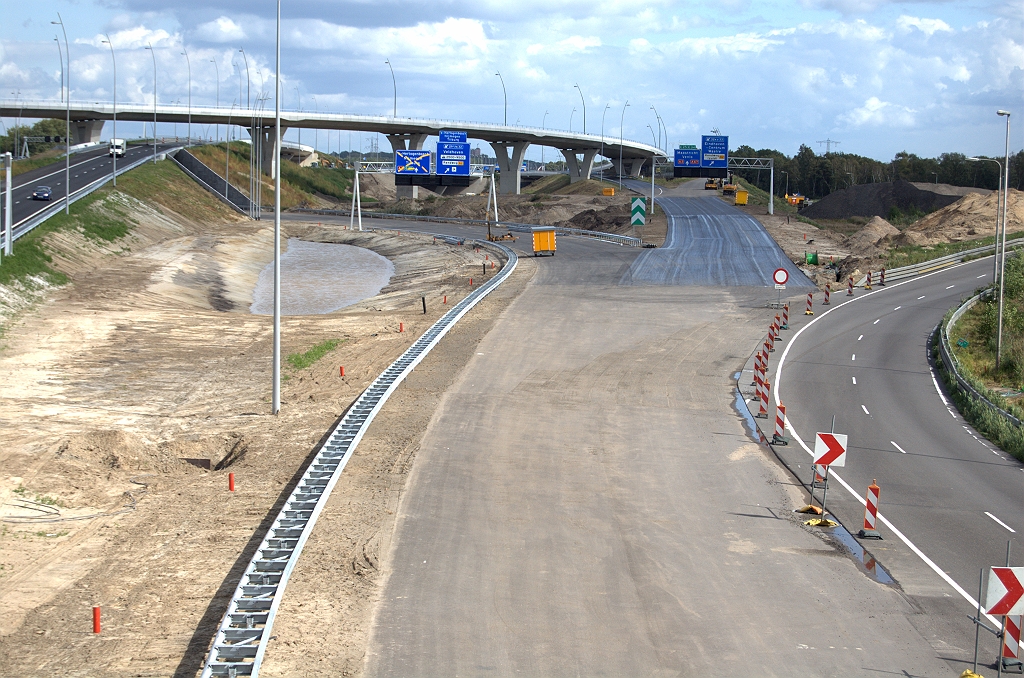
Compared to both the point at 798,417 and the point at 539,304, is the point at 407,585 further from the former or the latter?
the point at 539,304

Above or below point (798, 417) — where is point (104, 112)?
above

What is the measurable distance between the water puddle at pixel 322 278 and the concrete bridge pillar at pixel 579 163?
88.5 metres

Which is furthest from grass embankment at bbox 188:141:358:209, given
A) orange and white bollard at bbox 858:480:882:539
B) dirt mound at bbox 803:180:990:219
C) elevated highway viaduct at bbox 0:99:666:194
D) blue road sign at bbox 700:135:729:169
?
orange and white bollard at bbox 858:480:882:539

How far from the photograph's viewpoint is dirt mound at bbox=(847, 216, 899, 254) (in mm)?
71588

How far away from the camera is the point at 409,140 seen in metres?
154

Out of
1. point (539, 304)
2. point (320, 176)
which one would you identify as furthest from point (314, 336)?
point (320, 176)

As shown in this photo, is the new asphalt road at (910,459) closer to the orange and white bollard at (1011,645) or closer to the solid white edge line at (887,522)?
the solid white edge line at (887,522)

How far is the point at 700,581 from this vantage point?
51.5ft

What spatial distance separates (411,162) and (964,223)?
56.5m

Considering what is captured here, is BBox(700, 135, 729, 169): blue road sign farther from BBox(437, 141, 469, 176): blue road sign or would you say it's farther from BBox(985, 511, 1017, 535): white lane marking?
BBox(985, 511, 1017, 535): white lane marking

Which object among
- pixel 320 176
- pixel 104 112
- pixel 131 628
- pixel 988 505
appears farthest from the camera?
pixel 320 176

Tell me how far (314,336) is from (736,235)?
4784 centimetres

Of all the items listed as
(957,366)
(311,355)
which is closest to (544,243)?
(311,355)

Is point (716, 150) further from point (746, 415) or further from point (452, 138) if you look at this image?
point (746, 415)
